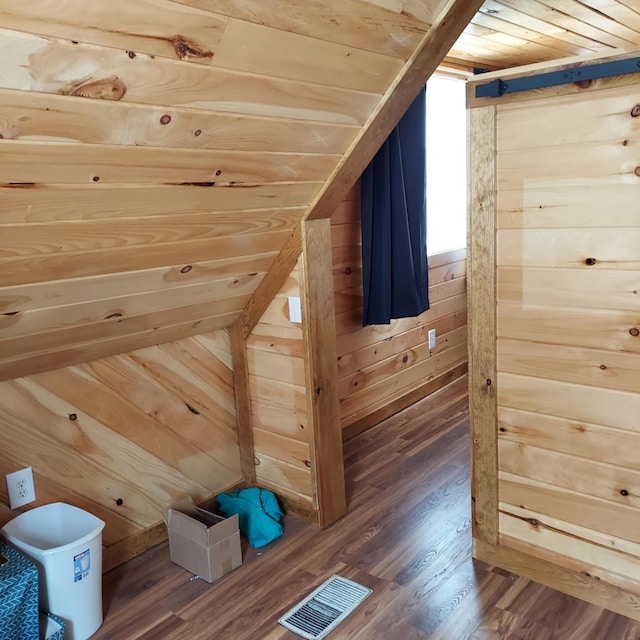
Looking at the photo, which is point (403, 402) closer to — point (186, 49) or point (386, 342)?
point (386, 342)

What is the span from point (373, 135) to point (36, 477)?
1.54 meters

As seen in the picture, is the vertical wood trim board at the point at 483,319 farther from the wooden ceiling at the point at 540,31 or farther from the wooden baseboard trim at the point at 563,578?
the wooden ceiling at the point at 540,31

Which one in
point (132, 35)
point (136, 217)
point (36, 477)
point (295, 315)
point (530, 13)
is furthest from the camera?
point (530, 13)

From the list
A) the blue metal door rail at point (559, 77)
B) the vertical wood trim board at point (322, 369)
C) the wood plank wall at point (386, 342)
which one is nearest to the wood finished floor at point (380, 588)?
the vertical wood trim board at point (322, 369)

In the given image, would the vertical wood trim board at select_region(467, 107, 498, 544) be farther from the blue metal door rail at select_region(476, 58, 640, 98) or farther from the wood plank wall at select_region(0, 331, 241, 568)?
the wood plank wall at select_region(0, 331, 241, 568)

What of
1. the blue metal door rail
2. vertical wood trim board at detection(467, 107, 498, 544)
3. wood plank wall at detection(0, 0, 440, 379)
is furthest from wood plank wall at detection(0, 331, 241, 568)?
the blue metal door rail

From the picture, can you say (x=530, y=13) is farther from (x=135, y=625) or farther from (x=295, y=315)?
(x=135, y=625)

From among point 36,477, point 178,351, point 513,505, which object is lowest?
point 513,505

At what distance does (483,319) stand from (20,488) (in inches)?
61.7

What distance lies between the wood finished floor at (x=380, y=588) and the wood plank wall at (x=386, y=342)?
687 millimetres

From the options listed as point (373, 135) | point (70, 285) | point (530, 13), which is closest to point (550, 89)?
point (373, 135)

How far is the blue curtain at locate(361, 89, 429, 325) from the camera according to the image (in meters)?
3.23

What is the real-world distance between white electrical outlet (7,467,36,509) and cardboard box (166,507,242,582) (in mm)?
480

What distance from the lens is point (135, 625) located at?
2.08 m
